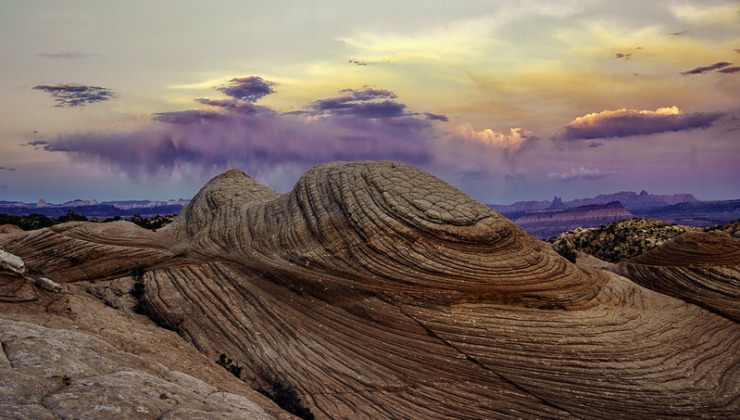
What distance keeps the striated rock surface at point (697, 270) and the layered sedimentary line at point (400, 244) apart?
442 inches

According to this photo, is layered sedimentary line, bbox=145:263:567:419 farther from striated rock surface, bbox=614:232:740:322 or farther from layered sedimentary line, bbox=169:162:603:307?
striated rock surface, bbox=614:232:740:322

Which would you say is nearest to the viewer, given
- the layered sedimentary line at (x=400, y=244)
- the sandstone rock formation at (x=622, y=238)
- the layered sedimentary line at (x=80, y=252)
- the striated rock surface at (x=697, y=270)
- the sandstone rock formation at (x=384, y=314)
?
the sandstone rock formation at (x=384, y=314)

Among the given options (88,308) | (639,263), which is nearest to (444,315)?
(88,308)

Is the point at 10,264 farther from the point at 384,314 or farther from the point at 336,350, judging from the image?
the point at 384,314

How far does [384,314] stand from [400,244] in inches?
158

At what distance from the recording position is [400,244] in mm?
27609

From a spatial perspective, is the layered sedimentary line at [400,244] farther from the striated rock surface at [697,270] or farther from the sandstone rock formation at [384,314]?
the striated rock surface at [697,270]

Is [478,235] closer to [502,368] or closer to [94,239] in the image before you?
[502,368]

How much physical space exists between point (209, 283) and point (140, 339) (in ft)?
29.8

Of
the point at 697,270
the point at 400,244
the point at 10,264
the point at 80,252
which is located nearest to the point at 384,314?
the point at 400,244

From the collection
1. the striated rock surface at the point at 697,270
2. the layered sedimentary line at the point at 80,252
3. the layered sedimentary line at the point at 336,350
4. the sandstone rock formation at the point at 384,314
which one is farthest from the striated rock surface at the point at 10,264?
the striated rock surface at the point at 697,270

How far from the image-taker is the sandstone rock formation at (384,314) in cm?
2127

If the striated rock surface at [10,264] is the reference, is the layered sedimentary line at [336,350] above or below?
below

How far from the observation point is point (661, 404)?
21.2 meters
